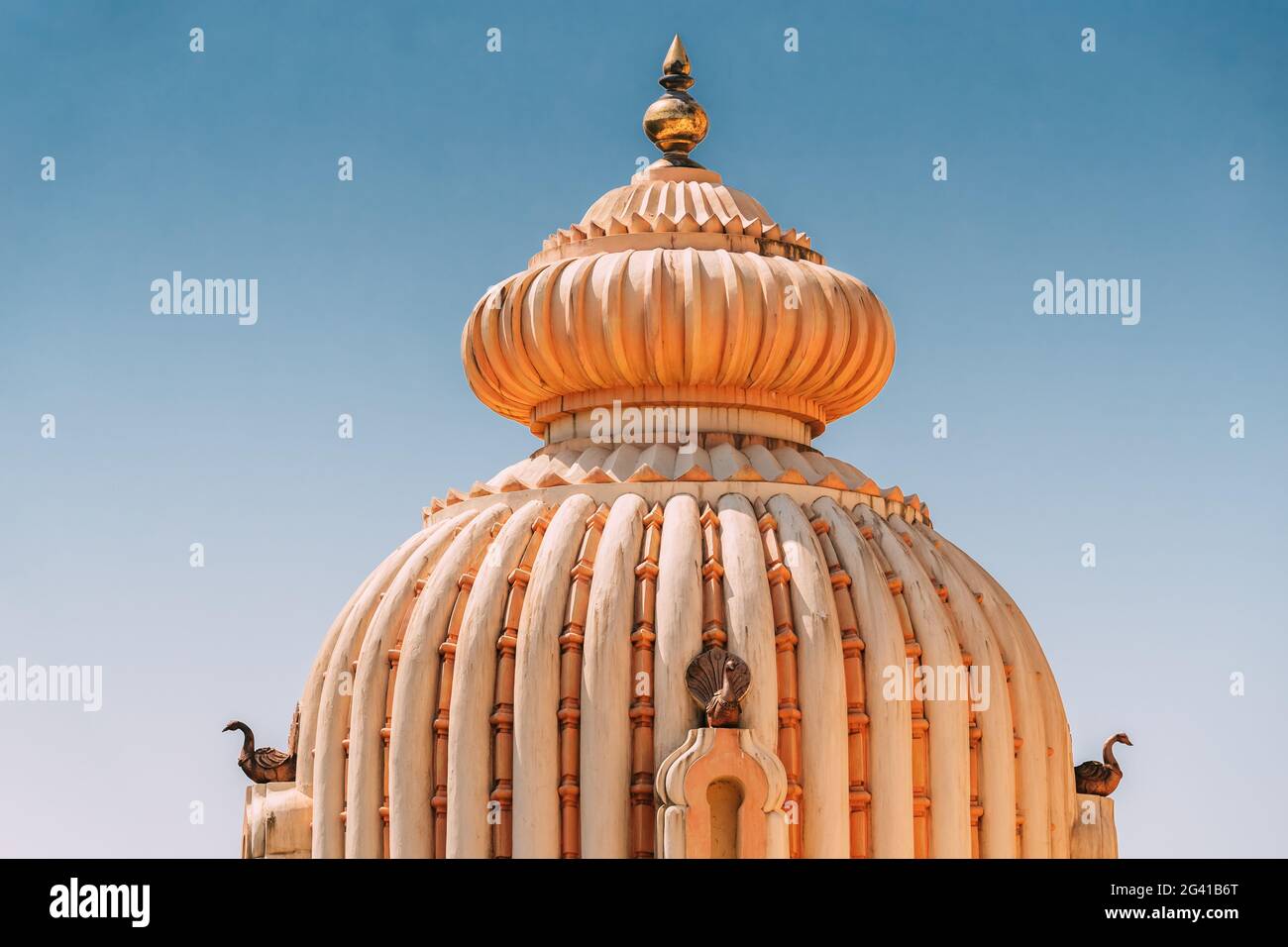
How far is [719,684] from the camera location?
1756 centimetres

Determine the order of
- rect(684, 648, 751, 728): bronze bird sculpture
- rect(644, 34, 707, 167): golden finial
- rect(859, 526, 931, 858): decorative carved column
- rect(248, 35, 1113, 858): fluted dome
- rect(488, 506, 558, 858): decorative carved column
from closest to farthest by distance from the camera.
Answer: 1. rect(684, 648, 751, 728): bronze bird sculpture
2. rect(248, 35, 1113, 858): fluted dome
3. rect(488, 506, 558, 858): decorative carved column
4. rect(859, 526, 931, 858): decorative carved column
5. rect(644, 34, 707, 167): golden finial

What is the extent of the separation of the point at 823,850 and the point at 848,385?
4.89 m

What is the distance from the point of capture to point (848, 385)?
2061 cm

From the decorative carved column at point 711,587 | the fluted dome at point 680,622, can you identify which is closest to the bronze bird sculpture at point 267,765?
the fluted dome at point 680,622

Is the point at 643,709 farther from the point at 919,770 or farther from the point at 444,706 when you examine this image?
the point at 919,770

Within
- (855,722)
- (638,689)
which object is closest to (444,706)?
(638,689)

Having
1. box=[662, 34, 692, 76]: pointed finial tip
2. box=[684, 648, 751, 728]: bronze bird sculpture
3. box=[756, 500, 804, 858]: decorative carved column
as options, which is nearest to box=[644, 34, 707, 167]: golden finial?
box=[662, 34, 692, 76]: pointed finial tip

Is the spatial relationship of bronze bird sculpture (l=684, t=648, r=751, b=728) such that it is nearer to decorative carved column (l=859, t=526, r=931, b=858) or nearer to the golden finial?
decorative carved column (l=859, t=526, r=931, b=858)

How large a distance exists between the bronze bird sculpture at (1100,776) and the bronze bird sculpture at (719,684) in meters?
4.33

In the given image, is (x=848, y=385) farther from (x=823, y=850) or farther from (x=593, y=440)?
(x=823, y=850)

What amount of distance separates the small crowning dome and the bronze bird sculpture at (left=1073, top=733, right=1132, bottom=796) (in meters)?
3.98

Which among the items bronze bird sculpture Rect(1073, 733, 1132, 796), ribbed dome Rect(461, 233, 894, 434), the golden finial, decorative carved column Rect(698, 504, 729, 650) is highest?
the golden finial

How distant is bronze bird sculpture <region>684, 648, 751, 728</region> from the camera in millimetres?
17344
